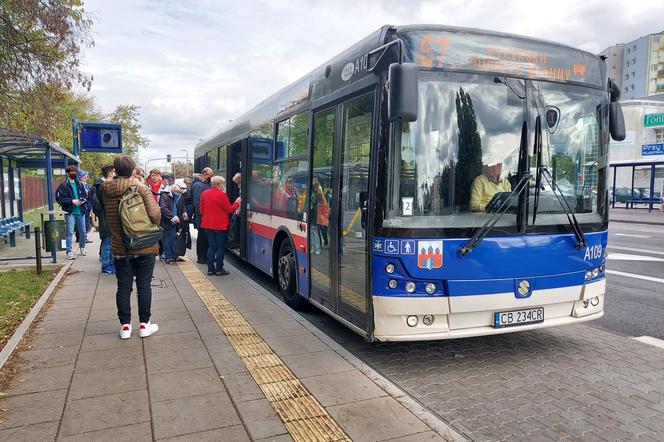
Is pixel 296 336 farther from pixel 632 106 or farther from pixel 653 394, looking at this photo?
pixel 632 106

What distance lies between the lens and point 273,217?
766 centimetres

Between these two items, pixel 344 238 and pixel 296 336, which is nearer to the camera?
pixel 344 238

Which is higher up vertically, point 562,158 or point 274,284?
point 562,158

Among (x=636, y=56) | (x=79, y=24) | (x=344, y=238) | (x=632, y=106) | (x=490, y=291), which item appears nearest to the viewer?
(x=490, y=291)

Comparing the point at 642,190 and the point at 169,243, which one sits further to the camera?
the point at 642,190

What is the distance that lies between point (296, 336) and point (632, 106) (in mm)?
55858

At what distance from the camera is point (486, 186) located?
14.8 ft

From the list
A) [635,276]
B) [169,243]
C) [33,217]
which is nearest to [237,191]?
[169,243]

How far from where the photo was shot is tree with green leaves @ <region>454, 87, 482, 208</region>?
4438 millimetres

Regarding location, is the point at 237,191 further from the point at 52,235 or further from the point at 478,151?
the point at 478,151

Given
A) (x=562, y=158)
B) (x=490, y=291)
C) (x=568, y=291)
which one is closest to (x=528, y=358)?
(x=568, y=291)

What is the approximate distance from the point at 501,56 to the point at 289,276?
388 centimetres

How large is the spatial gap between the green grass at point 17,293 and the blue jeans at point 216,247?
8.70 feet

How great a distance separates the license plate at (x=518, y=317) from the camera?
4555 mm
